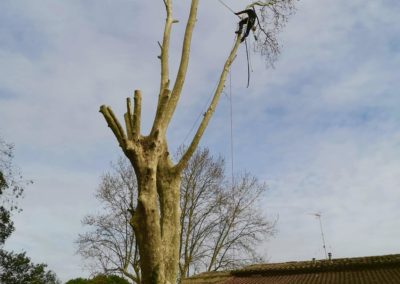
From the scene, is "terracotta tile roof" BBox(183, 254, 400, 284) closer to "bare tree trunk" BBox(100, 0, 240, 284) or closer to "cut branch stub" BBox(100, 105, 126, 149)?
"bare tree trunk" BBox(100, 0, 240, 284)

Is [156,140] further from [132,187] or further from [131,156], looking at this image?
[132,187]

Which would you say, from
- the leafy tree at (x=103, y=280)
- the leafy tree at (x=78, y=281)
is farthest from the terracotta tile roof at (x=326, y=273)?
the leafy tree at (x=78, y=281)

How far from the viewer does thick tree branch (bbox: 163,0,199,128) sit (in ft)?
17.7

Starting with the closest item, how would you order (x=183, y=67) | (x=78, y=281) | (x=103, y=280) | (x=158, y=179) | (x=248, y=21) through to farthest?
(x=158, y=179), (x=183, y=67), (x=248, y=21), (x=103, y=280), (x=78, y=281)

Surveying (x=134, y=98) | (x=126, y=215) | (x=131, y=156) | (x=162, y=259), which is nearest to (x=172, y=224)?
(x=162, y=259)

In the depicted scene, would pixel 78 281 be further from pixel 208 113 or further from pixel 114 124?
pixel 114 124

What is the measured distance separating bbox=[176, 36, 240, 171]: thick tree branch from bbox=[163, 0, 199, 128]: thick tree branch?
52 cm

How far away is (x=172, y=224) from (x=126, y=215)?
18071 mm

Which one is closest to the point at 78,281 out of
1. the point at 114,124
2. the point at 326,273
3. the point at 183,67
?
the point at 326,273

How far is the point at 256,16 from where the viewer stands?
784 cm

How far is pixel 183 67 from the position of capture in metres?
5.90

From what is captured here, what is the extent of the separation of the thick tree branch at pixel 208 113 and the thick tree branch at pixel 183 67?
52 cm

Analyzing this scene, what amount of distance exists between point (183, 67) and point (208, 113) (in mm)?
789

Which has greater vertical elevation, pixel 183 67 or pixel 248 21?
pixel 248 21
